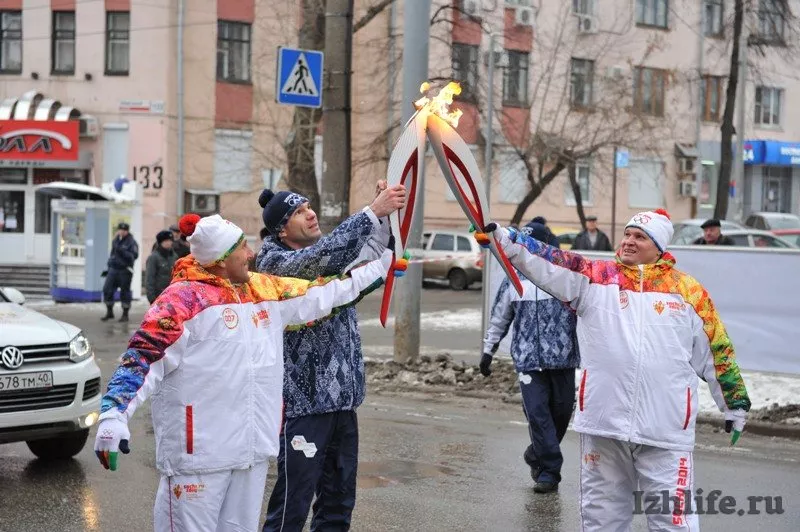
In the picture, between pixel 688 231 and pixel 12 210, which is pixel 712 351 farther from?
pixel 12 210

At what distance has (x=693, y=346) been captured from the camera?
5.66 meters

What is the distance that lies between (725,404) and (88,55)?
99.8 feet

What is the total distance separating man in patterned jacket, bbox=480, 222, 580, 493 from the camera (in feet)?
27.1

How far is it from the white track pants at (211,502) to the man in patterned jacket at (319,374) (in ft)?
1.48

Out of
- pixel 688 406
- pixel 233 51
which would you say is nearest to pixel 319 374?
pixel 688 406

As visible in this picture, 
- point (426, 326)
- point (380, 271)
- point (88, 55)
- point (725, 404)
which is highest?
point (88, 55)

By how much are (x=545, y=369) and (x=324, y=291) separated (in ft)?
11.3

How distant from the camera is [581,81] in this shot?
117 ft

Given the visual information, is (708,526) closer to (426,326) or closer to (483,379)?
(483,379)

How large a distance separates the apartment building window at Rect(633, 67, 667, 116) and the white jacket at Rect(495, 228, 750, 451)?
108ft

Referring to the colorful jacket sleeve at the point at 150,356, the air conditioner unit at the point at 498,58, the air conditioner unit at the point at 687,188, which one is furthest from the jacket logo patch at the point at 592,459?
the air conditioner unit at the point at 687,188

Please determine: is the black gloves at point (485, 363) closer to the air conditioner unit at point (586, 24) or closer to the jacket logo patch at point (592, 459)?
the jacket logo patch at point (592, 459)

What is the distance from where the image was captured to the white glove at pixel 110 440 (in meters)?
4.37

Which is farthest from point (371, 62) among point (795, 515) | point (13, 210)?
point (795, 515)
